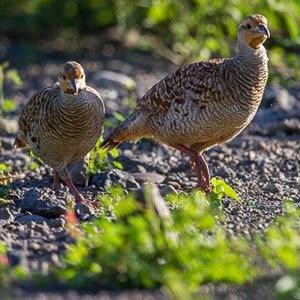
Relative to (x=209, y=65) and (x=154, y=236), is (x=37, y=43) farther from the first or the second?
(x=154, y=236)

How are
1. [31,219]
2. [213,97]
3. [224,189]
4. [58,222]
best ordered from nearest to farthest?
[58,222] < [31,219] < [224,189] < [213,97]

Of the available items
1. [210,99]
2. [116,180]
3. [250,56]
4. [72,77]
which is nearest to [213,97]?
[210,99]

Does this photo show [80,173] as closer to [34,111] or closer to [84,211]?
[34,111]

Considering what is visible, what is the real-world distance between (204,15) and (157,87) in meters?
5.03

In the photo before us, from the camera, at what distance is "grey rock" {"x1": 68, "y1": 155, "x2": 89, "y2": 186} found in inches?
328

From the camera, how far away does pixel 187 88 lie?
8117 mm

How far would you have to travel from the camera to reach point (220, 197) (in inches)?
290

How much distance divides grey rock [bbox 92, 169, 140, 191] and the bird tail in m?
0.53

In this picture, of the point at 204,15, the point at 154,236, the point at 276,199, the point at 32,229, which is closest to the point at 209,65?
the point at 276,199

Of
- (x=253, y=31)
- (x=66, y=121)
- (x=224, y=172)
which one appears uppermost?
(x=253, y=31)

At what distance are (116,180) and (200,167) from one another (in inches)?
28.9

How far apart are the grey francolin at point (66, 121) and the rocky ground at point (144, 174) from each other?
0.31m

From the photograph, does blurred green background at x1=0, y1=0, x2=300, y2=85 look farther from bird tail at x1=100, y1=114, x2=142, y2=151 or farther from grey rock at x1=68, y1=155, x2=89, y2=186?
grey rock at x1=68, y1=155, x2=89, y2=186

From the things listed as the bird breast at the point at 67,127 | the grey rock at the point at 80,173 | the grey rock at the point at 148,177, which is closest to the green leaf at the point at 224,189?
the grey rock at the point at 148,177
